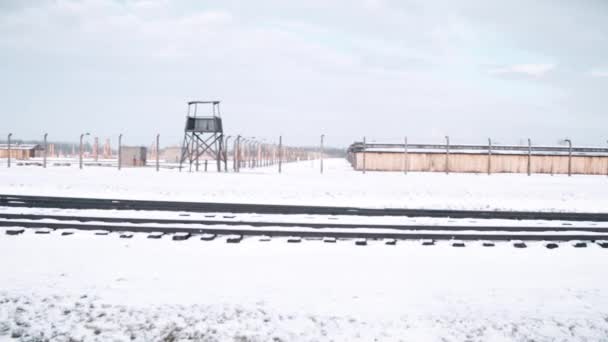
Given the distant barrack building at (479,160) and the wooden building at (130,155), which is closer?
the distant barrack building at (479,160)

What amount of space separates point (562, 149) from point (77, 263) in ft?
103

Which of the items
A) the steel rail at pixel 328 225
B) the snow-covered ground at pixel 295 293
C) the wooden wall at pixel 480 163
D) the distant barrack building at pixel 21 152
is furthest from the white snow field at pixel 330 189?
the distant barrack building at pixel 21 152

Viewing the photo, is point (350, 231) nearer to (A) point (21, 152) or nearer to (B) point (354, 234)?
(B) point (354, 234)

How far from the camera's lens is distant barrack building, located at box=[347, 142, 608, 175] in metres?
30.2

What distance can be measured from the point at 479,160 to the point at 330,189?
14.0 metres

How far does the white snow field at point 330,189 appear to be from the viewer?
57.3 ft

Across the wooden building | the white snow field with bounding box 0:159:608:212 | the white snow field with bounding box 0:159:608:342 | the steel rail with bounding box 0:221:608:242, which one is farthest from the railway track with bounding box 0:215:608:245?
the wooden building

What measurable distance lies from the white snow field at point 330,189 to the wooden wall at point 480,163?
4.08 m

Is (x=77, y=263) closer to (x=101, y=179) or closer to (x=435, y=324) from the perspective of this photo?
(x=435, y=324)

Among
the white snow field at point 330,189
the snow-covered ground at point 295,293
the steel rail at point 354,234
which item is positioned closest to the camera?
the snow-covered ground at point 295,293

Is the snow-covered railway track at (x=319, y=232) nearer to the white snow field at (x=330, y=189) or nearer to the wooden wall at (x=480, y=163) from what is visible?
the white snow field at (x=330, y=189)

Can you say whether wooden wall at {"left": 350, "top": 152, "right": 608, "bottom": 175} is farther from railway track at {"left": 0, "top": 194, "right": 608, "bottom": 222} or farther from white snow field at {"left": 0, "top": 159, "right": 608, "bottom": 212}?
railway track at {"left": 0, "top": 194, "right": 608, "bottom": 222}

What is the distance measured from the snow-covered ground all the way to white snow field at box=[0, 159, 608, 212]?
799 centimetres

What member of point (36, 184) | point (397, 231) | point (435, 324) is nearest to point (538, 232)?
point (397, 231)
